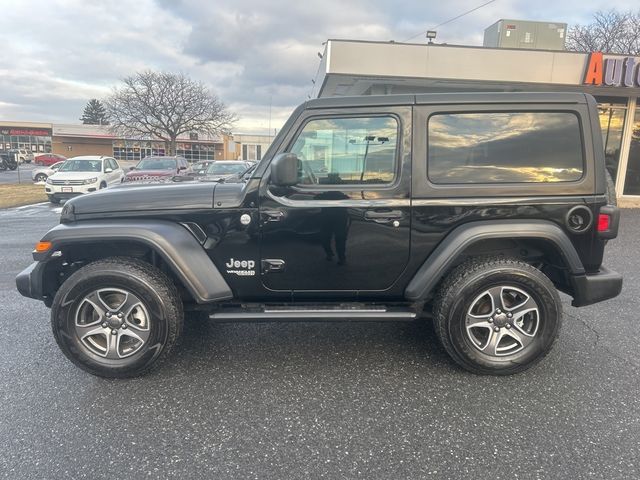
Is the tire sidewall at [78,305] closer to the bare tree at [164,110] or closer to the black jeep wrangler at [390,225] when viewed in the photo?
the black jeep wrangler at [390,225]

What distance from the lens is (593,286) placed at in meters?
3.24

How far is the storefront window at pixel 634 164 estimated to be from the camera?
1220 cm

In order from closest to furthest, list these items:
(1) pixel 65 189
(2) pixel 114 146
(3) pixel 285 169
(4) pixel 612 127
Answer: (3) pixel 285 169, (4) pixel 612 127, (1) pixel 65 189, (2) pixel 114 146

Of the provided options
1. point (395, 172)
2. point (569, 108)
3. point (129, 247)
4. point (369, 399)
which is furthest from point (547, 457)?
point (129, 247)

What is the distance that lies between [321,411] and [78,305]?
72.7 inches

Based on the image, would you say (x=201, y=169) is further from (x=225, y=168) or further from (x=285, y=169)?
(x=285, y=169)

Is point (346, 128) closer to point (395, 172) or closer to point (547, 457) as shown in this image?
point (395, 172)


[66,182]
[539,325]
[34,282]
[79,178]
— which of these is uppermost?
[79,178]

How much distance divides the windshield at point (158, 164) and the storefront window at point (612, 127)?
1362 centimetres

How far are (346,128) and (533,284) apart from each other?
173cm

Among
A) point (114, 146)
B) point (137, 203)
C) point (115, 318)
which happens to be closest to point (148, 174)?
point (137, 203)

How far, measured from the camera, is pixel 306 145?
10.6ft

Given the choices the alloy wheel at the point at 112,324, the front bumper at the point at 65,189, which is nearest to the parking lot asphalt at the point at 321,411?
the alloy wheel at the point at 112,324

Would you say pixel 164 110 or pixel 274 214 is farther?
pixel 164 110
